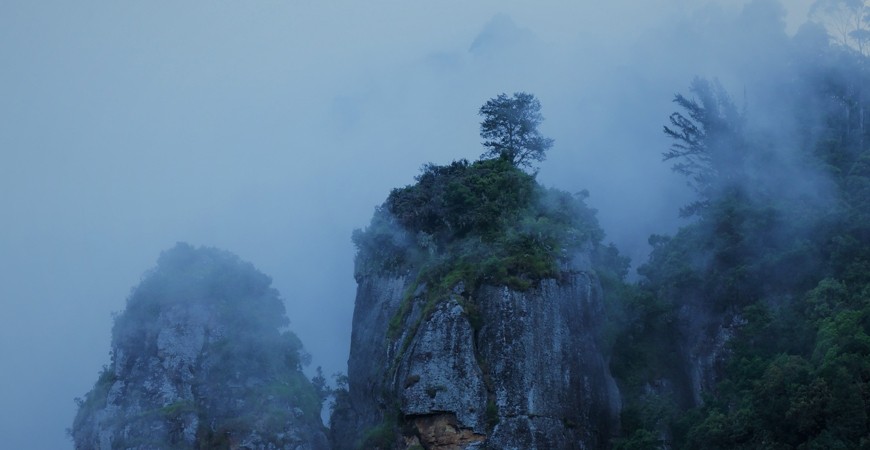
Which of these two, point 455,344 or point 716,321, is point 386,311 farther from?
point 716,321

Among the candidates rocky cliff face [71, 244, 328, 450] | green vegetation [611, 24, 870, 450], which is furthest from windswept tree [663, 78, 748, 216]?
rocky cliff face [71, 244, 328, 450]

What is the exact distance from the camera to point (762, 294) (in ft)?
149

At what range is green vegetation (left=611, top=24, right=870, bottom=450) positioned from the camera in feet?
122

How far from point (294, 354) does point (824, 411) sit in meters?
26.6

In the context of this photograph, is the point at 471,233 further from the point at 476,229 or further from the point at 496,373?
the point at 496,373

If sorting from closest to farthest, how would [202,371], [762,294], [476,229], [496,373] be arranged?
[496,373], [762,294], [476,229], [202,371]

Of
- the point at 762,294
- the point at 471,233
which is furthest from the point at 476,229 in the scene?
the point at 762,294

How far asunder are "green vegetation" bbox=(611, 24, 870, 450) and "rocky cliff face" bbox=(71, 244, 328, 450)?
15479 mm

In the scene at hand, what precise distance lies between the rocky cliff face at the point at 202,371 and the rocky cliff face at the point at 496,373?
604 centimetres

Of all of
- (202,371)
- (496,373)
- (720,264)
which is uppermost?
(720,264)

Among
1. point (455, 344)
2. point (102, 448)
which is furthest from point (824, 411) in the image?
point (102, 448)

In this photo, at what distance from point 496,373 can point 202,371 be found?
55.0ft

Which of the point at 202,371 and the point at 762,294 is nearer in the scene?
the point at 762,294

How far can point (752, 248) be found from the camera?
47.1 meters
